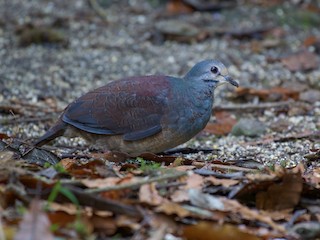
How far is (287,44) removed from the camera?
877 centimetres

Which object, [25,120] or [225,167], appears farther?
[25,120]

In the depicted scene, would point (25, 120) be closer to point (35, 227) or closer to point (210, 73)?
point (210, 73)

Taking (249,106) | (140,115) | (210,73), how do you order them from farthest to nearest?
(249,106), (210,73), (140,115)

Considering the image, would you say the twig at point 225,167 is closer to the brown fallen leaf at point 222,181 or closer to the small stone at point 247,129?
the brown fallen leaf at point 222,181

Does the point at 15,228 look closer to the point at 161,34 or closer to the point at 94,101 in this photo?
the point at 94,101

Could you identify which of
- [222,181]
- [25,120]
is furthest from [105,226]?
[25,120]

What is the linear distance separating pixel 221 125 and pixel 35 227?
3.88 metres

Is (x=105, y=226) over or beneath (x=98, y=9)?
beneath

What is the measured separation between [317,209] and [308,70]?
4.69 meters

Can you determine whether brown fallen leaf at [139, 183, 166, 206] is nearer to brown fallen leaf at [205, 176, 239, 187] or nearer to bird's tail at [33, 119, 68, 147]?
brown fallen leaf at [205, 176, 239, 187]

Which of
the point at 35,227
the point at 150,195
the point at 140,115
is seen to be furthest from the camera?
the point at 140,115

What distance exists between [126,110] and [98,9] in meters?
4.64

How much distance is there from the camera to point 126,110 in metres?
5.06

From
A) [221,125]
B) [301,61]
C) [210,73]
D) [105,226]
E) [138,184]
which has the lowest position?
[221,125]
